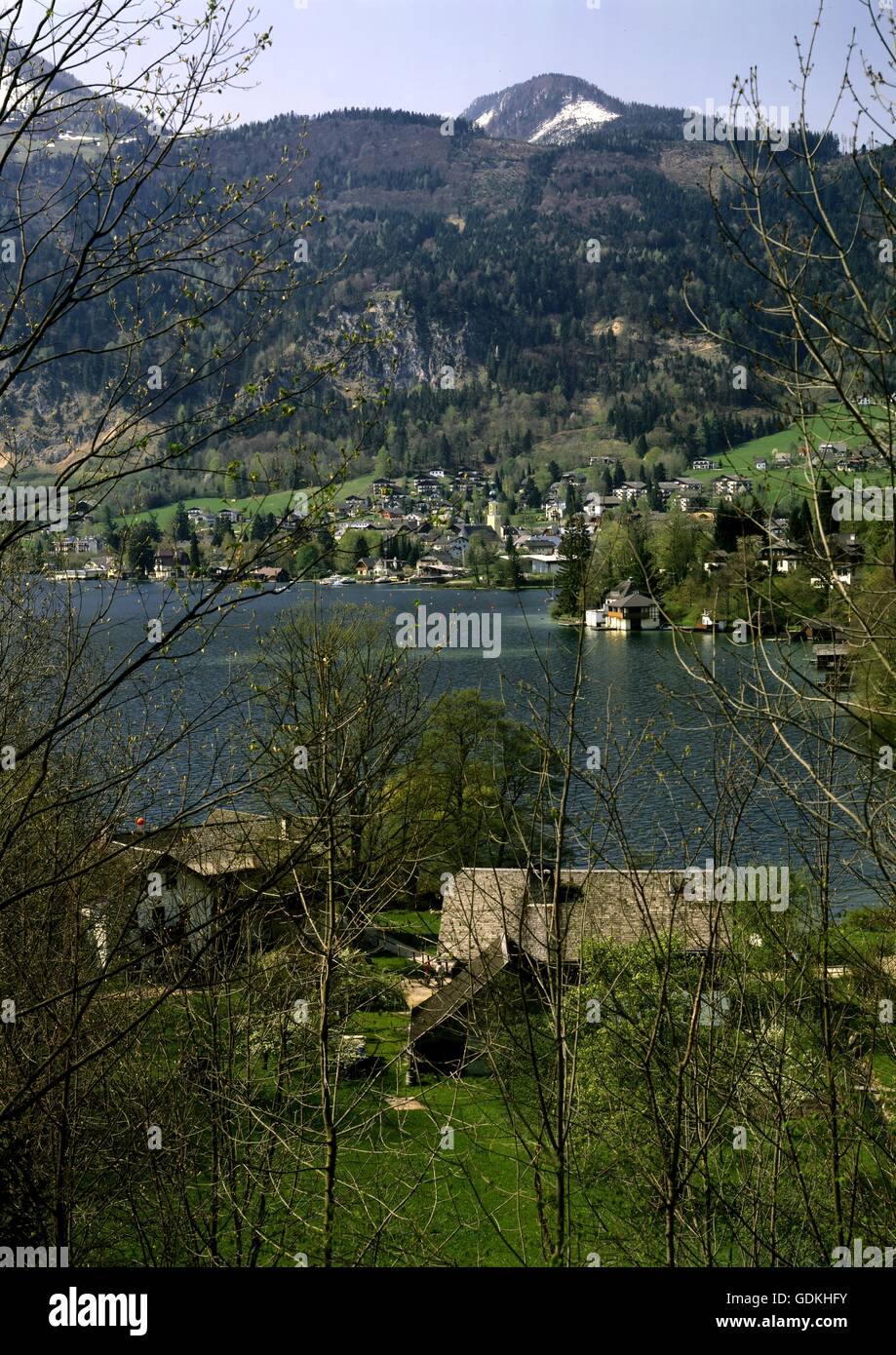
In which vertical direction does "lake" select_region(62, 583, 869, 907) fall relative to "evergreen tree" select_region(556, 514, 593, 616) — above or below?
below

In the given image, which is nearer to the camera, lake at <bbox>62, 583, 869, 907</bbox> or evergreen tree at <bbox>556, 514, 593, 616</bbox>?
evergreen tree at <bbox>556, 514, 593, 616</bbox>

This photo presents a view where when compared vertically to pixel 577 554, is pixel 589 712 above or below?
below

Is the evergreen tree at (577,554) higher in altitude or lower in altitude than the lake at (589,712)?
higher

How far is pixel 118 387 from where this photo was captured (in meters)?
3.32

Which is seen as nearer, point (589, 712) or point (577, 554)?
point (577, 554)

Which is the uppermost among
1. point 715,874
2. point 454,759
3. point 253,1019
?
point 715,874

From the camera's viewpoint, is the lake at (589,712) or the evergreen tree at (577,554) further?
the lake at (589,712)

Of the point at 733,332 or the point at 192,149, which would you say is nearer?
the point at 192,149
